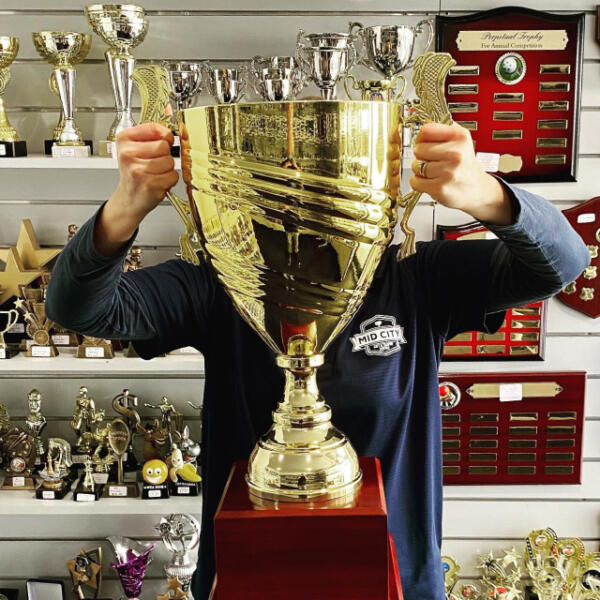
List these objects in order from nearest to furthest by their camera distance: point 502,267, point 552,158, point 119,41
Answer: point 502,267 < point 119,41 < point 552,158

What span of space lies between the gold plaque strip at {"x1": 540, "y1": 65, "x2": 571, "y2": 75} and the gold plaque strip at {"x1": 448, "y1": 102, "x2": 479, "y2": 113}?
20 cm

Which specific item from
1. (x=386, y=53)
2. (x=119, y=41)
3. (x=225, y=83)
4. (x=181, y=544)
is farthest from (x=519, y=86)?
(x=181, y=544)

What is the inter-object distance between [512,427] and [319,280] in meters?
1.60

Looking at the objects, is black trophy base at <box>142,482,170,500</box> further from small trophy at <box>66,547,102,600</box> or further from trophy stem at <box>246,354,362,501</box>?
trophy stem at <box>246,354,362,501</box>

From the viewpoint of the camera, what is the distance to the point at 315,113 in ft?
2.03

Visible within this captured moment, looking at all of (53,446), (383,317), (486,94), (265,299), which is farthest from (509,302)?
(53,446)

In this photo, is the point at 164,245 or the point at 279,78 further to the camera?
the point at 164,245

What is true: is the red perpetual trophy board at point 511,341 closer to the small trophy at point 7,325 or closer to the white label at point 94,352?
the white label at point 94,352

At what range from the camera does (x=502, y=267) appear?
3.40 feet

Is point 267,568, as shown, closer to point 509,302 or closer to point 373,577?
point 373,577

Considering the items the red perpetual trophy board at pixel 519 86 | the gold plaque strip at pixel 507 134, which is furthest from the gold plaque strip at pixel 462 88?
the gold plaque strip at pixel 507 134

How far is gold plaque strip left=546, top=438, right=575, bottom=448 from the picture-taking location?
212 centimetres

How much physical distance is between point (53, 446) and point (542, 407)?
4.53 ft

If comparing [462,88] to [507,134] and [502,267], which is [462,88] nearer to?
[507,134]
